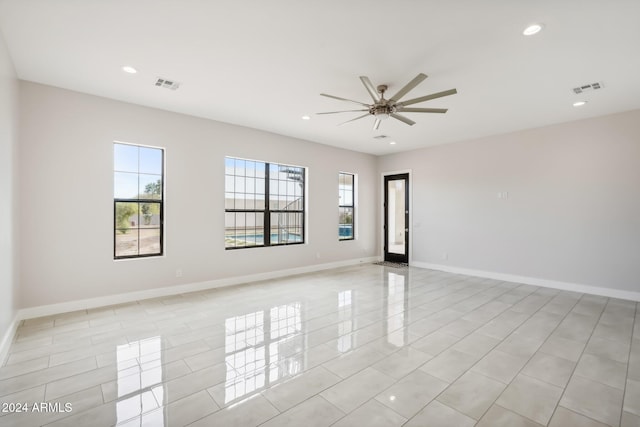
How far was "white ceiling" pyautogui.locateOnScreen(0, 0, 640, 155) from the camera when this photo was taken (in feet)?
7.86

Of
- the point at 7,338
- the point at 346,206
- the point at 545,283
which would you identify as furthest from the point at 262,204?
the point at 545,283

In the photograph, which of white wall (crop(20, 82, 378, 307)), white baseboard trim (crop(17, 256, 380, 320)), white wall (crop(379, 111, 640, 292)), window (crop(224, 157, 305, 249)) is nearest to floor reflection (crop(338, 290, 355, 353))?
white baseboard trim (crop(17, 256, 380, 320))

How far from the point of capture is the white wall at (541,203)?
4.74 m

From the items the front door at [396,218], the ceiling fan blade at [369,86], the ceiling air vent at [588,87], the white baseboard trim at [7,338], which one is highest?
the ceiling air vent at [588,87]

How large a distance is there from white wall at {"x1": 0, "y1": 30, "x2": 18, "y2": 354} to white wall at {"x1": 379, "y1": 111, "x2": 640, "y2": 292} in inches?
277

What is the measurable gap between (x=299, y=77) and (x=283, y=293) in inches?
127

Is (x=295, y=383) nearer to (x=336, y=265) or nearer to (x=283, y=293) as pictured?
(x=283, y=293)

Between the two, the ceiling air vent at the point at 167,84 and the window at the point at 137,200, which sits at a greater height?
the ceiling air vent at the point at 167,84

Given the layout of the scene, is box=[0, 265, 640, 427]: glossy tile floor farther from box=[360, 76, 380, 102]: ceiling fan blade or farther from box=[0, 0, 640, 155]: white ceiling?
box=[0, 0, 640, 155]: white ceiling

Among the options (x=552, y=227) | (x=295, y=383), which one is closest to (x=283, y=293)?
(x=295, y=383)

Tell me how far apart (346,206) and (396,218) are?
140 cm

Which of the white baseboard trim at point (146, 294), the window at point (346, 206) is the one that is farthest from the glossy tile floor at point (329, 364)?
the window at point (346, 206)

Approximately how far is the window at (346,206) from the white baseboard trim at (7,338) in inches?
222

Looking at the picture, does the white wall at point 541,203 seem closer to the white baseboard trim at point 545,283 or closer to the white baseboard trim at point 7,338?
the white baseboard trim at point 545,283
